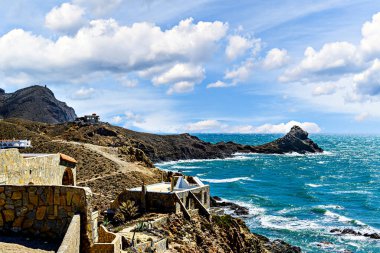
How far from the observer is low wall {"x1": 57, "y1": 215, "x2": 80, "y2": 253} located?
7.53 m

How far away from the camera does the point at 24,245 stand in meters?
8.05

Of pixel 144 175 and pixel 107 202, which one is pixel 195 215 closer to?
pixel 107 202

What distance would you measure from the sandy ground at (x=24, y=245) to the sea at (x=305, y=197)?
1378 inches

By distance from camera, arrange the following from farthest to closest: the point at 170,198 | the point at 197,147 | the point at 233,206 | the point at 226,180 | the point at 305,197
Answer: the point at 197,147 → the point at 226,180 → the point at 305,197 → the point at 233,206 → the point at 170,198

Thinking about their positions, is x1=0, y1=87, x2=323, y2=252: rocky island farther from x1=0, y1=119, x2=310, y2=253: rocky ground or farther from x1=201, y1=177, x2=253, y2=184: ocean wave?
x1=201, y1=177, x2=253, y2=184: ocean wave

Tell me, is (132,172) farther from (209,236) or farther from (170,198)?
(209,236)

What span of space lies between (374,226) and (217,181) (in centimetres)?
3662

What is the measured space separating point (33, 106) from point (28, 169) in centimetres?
16575

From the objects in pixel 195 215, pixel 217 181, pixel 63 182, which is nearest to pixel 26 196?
pixel 63 182

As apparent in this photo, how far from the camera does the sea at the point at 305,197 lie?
43.4m

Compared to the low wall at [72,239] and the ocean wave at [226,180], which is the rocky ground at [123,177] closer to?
the low wall at [72,239]

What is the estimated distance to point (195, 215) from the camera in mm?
28734

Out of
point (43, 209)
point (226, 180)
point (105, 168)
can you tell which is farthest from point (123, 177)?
point (226, 180)

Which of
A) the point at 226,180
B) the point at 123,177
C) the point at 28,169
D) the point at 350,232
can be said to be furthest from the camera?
the point at 226,180
